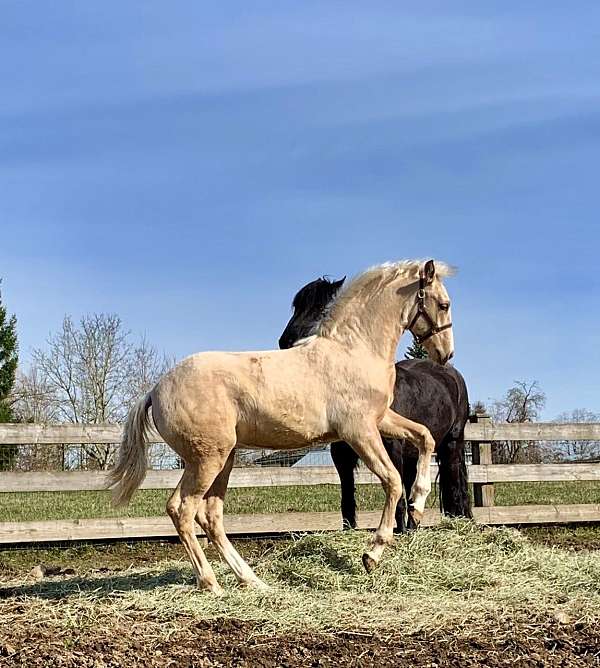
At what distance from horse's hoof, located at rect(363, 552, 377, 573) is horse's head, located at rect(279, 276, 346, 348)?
8.79ft

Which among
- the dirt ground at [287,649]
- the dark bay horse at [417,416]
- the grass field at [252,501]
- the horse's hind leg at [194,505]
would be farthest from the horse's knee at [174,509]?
the grass field at [252,501]

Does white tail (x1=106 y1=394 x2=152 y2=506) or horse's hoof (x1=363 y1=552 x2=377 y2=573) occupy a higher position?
white tail (x1=106 y1=394 x2=152 y2=506)

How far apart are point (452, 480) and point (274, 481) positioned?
2.00 m

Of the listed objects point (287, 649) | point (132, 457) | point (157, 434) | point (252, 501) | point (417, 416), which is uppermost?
point (417, 416)

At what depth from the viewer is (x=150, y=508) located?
41.2 ft

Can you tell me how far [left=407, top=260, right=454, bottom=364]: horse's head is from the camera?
235 inches

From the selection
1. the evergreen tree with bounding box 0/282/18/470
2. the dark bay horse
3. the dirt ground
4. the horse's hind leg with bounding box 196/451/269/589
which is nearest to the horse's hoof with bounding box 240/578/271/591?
the horse's hind leg with bounding box 196/451/269/589

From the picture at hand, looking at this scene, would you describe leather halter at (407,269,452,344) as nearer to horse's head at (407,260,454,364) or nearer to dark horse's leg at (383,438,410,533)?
horse's head at (407,260,454,364)

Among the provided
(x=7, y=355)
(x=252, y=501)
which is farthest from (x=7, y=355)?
(x=252, y=501)

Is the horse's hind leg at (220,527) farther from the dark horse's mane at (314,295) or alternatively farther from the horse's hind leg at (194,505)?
the dark horse's mane at (314,295)

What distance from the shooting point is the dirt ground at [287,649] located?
4020 millimetres

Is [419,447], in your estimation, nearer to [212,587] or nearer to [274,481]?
[212,587]

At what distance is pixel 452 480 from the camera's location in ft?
29.1

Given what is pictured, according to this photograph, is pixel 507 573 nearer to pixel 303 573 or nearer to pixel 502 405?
pixel 303 573
